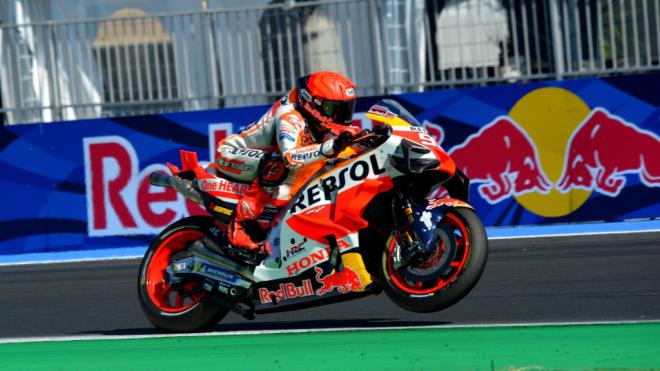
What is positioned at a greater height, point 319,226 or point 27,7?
point 27,7

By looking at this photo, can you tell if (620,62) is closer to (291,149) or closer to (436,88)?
(436,88)

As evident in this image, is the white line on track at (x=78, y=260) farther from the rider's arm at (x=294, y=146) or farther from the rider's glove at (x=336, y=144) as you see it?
the rider's glove at (x=336, y=144)

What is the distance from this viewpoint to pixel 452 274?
264 inches

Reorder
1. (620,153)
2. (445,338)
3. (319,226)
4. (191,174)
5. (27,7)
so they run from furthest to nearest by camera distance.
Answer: (27,7)
(620,153)
(191,174)
(319,226)
(445,338)

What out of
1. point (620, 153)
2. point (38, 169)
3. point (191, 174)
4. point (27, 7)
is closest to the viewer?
point (191, 174)

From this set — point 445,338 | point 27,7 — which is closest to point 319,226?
point 445,338

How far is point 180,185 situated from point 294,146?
934 mm

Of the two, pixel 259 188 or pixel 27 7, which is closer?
pixel 259 188

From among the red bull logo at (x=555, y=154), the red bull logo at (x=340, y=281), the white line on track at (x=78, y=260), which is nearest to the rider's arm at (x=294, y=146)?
the red bull logo at (x=340, y=281)

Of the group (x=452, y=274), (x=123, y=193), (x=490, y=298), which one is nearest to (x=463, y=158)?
(x=123, y=193)

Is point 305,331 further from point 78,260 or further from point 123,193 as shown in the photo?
point 123,193

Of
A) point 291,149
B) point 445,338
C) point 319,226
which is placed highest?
point 291,149

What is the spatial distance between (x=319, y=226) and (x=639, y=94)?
668 centimetres

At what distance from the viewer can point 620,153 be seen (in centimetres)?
1276
